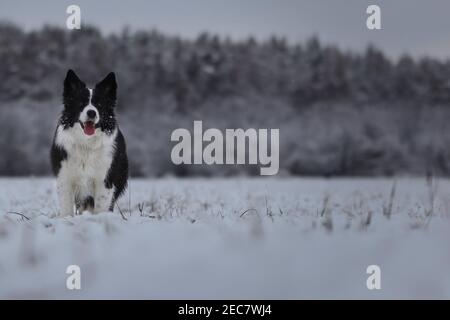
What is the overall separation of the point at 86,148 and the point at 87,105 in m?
0.42

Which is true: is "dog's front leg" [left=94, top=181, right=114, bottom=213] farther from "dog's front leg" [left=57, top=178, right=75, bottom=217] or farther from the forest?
the forest

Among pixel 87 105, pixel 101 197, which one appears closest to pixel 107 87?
pixel 87 105

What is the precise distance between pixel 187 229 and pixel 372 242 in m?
1.21

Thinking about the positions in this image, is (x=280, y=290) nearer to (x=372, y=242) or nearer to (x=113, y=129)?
(x=372, y=242)

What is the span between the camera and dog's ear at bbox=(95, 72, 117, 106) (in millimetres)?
4920

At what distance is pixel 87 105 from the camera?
481 cm

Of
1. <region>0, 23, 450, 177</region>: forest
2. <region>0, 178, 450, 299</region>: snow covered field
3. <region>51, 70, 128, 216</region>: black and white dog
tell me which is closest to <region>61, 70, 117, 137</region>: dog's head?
<region>51, 70, 128, 216</region>: black and white dog

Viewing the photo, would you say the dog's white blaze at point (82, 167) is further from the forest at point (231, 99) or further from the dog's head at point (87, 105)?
the forest at point (231, 99)

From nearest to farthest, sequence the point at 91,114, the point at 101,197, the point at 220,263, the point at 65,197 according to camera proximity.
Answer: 1. the point at 220,263
2. the point at 91,114
3. the point at 65,197
4. the point at 101,197

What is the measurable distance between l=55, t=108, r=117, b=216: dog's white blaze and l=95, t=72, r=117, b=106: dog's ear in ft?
1.22

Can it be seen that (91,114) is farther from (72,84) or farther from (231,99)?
(231,99)
